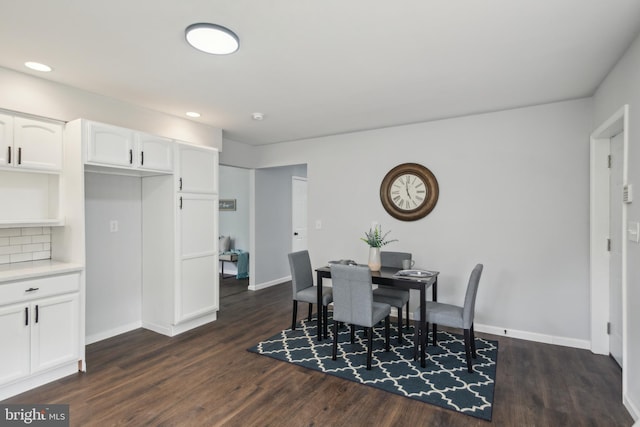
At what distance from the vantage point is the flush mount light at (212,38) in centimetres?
203

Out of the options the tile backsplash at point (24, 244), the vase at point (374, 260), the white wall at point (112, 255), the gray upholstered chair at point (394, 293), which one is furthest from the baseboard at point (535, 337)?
the tile backsplash at point (24, 244)

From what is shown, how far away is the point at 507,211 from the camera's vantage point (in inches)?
143

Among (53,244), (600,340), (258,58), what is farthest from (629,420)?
(53,244)

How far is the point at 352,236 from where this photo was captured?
182 inches

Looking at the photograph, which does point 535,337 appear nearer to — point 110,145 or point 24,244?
point 110,145

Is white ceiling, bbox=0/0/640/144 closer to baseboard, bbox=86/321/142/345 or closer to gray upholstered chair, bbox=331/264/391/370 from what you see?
gray upholstered chair, bbox=331/264/391/370

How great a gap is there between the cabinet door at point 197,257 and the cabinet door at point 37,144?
1122 millimetres

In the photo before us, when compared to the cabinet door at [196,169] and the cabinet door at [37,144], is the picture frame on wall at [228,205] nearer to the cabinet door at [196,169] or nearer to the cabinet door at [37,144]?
the cabinet door at [196,169]

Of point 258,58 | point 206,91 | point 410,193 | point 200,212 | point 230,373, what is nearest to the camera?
point 258,58

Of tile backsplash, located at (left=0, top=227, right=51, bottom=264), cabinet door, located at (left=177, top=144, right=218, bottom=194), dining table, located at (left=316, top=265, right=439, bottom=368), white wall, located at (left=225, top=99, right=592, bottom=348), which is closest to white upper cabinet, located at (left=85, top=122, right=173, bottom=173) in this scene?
cabinet door, located at (left=177, top=144, right=218, bottom=194)

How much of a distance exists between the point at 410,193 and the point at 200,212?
2.52 metres

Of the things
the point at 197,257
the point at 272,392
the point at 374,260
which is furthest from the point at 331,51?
the point at 197,257

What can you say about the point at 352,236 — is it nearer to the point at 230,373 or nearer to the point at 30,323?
the point at 230,373

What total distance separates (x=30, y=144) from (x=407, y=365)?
3636mm
